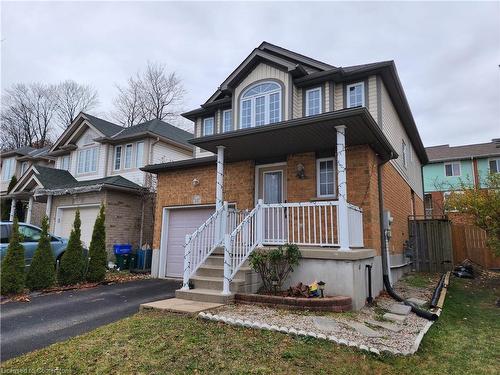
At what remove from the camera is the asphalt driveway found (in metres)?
4.65

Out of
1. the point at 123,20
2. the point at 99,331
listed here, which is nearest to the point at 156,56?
the point at 123,20

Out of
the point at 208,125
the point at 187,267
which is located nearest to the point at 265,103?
the point at 208,125

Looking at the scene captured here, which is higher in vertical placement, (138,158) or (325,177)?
(138,158)

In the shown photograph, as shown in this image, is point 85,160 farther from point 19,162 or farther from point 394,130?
point 394,130

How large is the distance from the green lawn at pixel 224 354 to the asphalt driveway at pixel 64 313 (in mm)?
568

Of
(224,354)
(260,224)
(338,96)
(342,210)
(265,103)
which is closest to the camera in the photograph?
(224,354)

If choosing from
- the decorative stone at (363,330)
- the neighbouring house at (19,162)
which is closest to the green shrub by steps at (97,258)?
the decorative stone at (363,330)

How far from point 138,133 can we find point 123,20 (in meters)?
8.05

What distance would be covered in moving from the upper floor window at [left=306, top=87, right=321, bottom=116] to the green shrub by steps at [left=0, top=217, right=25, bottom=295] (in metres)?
8.58

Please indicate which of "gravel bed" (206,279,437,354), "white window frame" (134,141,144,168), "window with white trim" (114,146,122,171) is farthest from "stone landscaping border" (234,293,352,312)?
"window with white trim" (114,146,122,171)

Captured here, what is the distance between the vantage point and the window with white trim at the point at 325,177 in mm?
8359

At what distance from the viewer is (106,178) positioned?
Answer: 1517 cm

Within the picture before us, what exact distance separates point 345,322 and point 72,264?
7465 mm

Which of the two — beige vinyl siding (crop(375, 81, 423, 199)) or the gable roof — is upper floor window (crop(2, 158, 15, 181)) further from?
the gable roof
